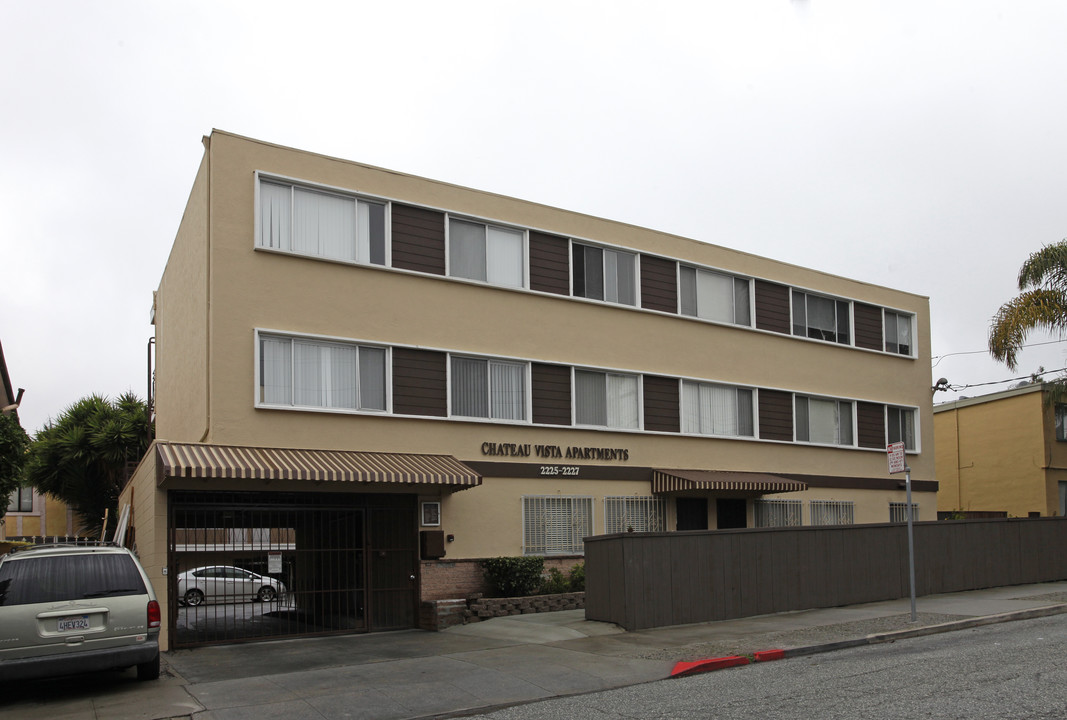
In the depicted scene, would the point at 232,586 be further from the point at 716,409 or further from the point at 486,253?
the point at 716,409

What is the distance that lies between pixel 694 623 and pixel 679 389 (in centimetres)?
771

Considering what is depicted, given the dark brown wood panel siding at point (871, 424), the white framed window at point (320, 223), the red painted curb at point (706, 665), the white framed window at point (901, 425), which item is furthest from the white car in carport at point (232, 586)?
the white framed window at point (901, 425)

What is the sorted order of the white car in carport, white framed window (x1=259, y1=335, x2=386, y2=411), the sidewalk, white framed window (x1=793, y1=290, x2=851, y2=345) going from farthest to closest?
white framed window (x1=793, y1=290, x2=851, y2=345) < white framed window (x1=259, y1=335, x2=386, y2=411) < the white car in carport < the sidewalk

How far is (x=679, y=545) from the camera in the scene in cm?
1658

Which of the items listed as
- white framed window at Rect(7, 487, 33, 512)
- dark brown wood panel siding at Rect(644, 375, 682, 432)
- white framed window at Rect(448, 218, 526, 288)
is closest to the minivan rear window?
white framed window at Rect(448, 218, 526, 288)

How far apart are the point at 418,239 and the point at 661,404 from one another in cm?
701

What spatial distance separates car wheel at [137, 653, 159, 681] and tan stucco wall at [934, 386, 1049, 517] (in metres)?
29.2

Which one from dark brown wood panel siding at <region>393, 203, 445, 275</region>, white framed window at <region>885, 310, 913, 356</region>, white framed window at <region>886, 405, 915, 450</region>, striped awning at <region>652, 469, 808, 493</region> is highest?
dark brown wood panel siding at <region>393, 203, 445, 275</region>

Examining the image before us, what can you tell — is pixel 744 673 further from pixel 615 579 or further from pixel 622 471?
pixel 622 471

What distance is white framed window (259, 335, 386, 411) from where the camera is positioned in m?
17.5

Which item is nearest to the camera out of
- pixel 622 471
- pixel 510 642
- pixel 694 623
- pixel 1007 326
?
pixel 510 642

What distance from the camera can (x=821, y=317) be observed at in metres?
26.9

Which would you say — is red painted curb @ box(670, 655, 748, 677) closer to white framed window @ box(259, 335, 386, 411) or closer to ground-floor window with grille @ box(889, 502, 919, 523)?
white framed window @ box(259, 335, 386, 411)

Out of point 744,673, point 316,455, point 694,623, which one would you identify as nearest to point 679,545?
point 694,623
